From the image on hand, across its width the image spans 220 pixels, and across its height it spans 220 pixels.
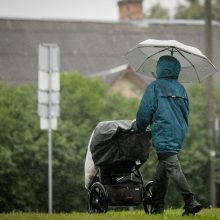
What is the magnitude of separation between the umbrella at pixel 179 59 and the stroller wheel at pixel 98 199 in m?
1.89

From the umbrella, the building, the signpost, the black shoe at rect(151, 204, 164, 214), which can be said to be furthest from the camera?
the building

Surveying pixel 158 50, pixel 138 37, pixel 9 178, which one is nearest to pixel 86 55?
pixel 138 37

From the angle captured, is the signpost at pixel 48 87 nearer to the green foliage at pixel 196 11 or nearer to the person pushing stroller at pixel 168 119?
the person pushing stroller at pixel 168 119

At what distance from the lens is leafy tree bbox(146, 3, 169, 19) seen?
85875mm

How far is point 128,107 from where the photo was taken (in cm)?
3722

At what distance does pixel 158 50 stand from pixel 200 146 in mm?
A: 22810

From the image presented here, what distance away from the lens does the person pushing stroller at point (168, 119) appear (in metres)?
12.0

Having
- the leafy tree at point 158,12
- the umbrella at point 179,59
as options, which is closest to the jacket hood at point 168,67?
the umbrella at point 179,59

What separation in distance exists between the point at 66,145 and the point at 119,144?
21.9 m

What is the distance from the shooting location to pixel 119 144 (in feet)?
41.1

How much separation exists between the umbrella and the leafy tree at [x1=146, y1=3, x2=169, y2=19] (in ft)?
235

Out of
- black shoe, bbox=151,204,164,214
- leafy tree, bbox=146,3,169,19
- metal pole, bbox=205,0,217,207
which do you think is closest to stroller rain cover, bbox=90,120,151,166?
black shoe, bbox=151,204,164,214

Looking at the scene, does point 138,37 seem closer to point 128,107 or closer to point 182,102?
point 128,107

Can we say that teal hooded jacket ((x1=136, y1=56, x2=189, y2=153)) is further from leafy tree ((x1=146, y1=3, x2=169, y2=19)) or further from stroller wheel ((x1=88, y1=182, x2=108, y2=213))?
leafy tree ((x1=146, y1=3, x2=169, y2=19))
